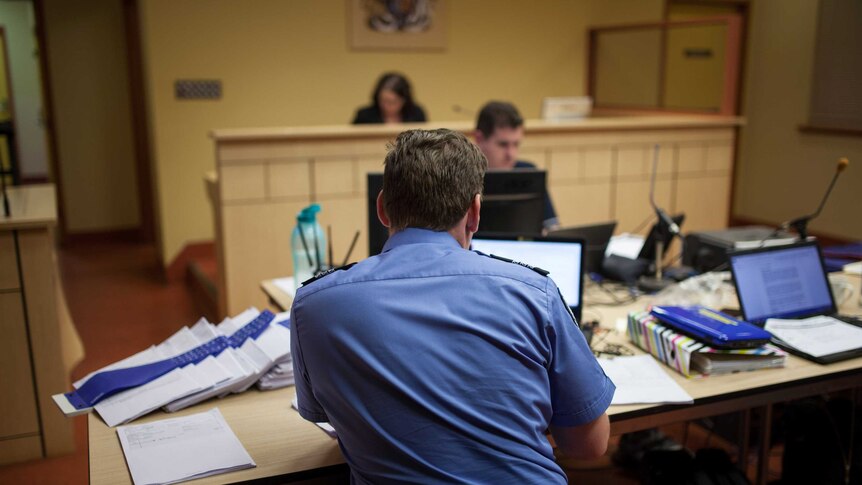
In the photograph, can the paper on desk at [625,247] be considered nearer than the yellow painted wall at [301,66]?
Yes

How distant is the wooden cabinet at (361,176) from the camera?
385 centimetres

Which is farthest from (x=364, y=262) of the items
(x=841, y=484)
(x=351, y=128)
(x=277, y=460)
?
(x=351, y=128)

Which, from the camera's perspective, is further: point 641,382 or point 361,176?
point 361,176

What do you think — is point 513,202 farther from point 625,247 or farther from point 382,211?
point 382,211

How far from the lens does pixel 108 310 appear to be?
4809mm

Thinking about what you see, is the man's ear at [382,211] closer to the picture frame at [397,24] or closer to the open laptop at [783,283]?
the open laptop at [783,283]

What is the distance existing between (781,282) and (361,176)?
2317mm

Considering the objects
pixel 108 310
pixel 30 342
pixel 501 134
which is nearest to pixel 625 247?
pixel 501 134

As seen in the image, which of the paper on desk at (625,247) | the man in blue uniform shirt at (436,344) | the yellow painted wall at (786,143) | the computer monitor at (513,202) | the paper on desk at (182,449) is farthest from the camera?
the yellow painted wall at (786,143)

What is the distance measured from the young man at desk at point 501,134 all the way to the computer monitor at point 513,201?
669 mm

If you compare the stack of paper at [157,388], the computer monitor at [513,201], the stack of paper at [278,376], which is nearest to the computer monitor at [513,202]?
the computer monitor at [513,201]

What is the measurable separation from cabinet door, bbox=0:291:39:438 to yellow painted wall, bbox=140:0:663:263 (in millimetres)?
2583

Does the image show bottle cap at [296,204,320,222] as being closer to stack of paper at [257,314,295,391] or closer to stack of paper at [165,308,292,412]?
stack of paper at [165,308,292,412]

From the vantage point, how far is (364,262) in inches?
51.4
